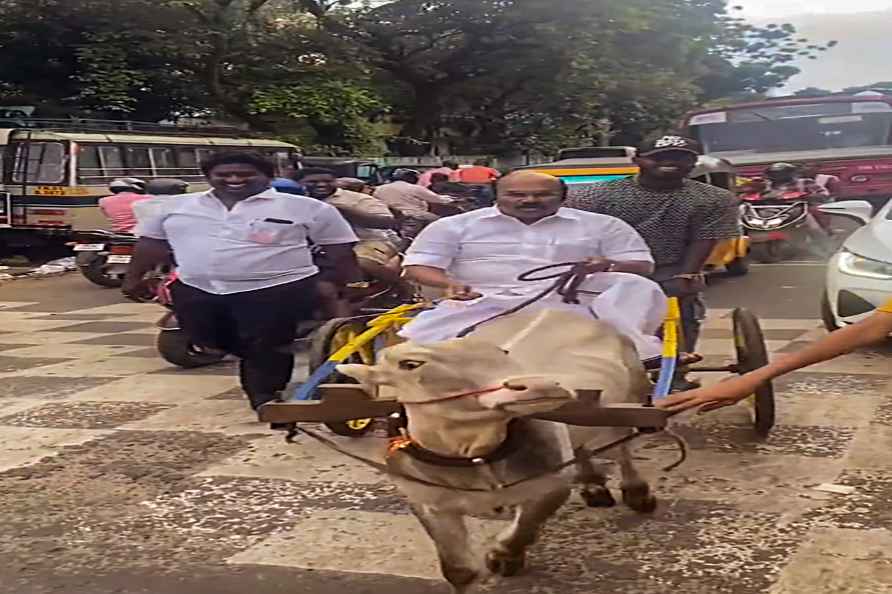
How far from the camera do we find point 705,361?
28.6ft

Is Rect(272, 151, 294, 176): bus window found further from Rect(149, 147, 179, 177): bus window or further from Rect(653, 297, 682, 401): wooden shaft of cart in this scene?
Rect(653, 297, 682, 401): wooden shaft of cart

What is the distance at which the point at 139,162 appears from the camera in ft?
64.9

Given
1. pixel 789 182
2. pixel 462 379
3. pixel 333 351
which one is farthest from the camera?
pixel 789 182

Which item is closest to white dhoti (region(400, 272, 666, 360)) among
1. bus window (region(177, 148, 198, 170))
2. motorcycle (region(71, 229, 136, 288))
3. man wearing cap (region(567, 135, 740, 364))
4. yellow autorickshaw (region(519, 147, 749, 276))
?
man wearing cap (region(567, 135, 740, 364))

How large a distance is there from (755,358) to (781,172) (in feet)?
31.0

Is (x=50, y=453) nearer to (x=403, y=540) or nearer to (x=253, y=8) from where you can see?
(x=403, y=540)

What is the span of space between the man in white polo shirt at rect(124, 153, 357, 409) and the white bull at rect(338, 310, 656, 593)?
9.26 feet

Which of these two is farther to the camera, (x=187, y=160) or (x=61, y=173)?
(x=187, y=160)

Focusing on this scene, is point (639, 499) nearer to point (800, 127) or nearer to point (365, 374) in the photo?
point (365, 374)

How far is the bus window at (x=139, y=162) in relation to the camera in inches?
770

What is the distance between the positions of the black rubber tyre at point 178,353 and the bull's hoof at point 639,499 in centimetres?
467

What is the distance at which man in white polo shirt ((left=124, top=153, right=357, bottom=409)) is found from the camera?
6676 millimetres


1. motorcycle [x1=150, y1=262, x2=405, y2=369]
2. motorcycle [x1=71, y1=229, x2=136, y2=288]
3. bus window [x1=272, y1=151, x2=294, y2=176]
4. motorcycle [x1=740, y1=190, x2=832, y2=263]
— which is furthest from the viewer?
bus window [x1=272, y1=151, x2=294, y2=176]

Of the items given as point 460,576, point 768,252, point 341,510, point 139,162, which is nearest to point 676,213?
point 341,510
